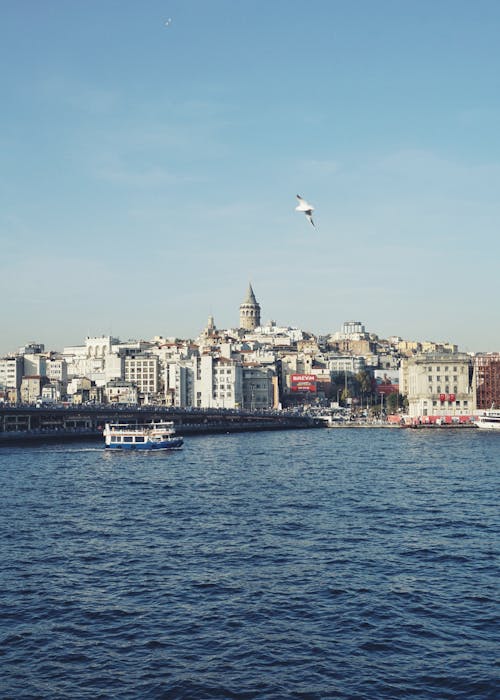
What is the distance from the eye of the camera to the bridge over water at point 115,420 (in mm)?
103062

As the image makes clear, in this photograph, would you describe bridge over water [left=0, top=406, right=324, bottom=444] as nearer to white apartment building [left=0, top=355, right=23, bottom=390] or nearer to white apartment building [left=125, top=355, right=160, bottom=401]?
white apartment building [left=125, top=355, right=160, bottom=401]

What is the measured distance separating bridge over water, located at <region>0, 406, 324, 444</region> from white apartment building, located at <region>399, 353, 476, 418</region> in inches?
631

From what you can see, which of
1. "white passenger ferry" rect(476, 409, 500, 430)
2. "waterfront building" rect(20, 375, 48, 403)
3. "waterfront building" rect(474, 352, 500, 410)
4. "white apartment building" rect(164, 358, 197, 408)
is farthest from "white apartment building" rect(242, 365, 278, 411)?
"white passenger ferry" rect(476, 409, 500, 430)

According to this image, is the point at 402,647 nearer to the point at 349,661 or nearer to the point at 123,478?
the point at 349,661

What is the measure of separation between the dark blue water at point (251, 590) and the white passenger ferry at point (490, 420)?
65762 mm

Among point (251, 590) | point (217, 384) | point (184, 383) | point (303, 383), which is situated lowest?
point (251, 590)

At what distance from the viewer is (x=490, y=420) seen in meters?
119

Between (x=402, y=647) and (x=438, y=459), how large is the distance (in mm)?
50921

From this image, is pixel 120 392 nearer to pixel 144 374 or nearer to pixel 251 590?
pixel 144 374

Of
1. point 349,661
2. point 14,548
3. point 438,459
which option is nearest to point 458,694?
point 349,661

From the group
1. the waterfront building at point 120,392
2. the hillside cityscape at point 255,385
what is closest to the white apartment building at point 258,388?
the hillside cityscape at point 255,385

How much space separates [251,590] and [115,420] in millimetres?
94085

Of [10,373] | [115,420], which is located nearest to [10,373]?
[10,373]

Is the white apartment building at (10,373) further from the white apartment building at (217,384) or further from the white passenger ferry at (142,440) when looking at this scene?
the white passenger ferry at (142,440)
